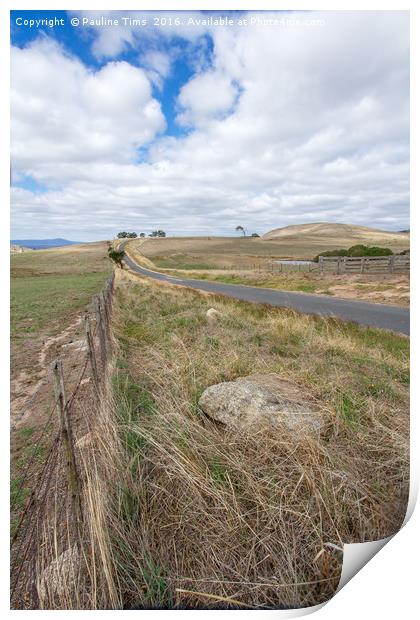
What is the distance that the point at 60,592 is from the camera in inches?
66.6

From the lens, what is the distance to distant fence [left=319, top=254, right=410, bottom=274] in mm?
24031

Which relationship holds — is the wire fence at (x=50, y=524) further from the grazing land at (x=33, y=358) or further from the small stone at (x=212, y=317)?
the small stone at (x=212, y=317)

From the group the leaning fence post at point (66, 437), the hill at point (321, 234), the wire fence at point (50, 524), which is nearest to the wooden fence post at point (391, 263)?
the wire fence at point (50, 524)

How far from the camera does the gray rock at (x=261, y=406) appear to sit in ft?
8.85

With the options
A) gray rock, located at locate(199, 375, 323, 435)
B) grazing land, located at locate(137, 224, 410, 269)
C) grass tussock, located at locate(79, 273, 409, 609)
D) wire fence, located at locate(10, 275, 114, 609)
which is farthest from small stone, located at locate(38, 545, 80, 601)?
grazing land, located at locate(137, 224, 410, 269)

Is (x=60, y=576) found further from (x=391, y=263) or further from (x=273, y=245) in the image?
(x=273, y=245)

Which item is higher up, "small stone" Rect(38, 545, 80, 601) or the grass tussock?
the grass tussock

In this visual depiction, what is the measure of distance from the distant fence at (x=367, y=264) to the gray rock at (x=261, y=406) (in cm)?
2410

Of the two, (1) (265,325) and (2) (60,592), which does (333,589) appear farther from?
(1) (265,325)

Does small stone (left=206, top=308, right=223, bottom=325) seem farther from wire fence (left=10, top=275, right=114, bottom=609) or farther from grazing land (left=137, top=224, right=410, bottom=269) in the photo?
grazing land (left=137, top=224, right=410, bottom=269)

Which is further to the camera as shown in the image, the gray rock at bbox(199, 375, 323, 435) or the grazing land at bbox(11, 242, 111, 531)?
the grazing land at bbox(11, 242, 111, 531)

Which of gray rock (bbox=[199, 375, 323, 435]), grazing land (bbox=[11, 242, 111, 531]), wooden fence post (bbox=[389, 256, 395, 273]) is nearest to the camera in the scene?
gray rock (bbox=[199, 375, 323, 435])

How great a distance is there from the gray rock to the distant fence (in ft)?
Result: 79.1
